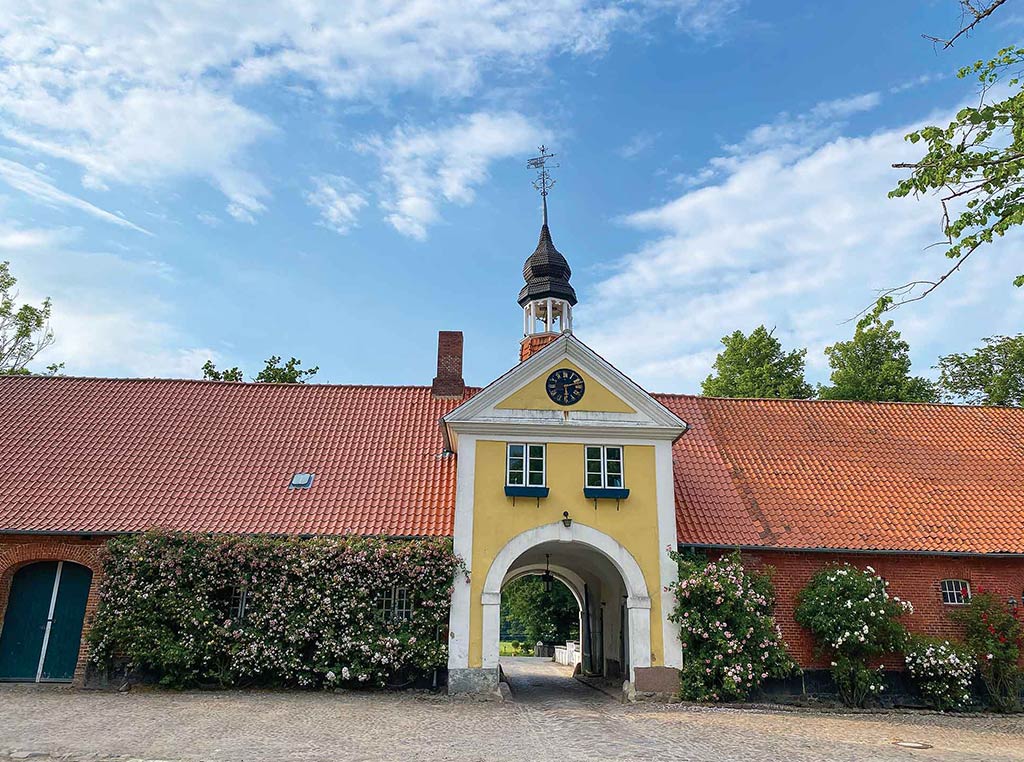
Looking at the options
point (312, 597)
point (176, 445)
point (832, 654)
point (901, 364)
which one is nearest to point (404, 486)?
point (312, 597)

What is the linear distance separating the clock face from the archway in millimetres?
2620

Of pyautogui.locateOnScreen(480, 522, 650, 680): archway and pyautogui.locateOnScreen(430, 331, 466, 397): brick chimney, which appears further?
pyautogui.locateOnScreen(430, 331, 466, 397): brick chimney

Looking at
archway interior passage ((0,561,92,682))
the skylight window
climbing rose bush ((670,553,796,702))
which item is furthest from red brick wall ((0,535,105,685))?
climbing rose bush ((670,553,796,702))

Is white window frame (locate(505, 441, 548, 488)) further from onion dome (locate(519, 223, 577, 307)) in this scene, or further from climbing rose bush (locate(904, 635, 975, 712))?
climbing rose bush (locate(904, 635, 975, 712))

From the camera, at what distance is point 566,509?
16562 mm

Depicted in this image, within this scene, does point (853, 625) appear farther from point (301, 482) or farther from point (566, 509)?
point (301, 482)

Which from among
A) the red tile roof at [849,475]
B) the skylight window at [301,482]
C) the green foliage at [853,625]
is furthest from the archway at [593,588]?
the skylight window at [301,482]

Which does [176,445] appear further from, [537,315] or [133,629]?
[537,315]

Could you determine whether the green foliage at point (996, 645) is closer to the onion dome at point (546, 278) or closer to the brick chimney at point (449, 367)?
the onion dome at point (546, 278)

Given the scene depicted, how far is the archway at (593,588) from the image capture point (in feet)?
52.1

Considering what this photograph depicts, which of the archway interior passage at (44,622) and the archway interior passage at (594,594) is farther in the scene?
the archway interior passage at (594,594)

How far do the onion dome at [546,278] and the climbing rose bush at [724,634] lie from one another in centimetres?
853

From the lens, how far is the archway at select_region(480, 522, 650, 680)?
15891mm

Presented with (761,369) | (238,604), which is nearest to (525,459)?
(238,604)
